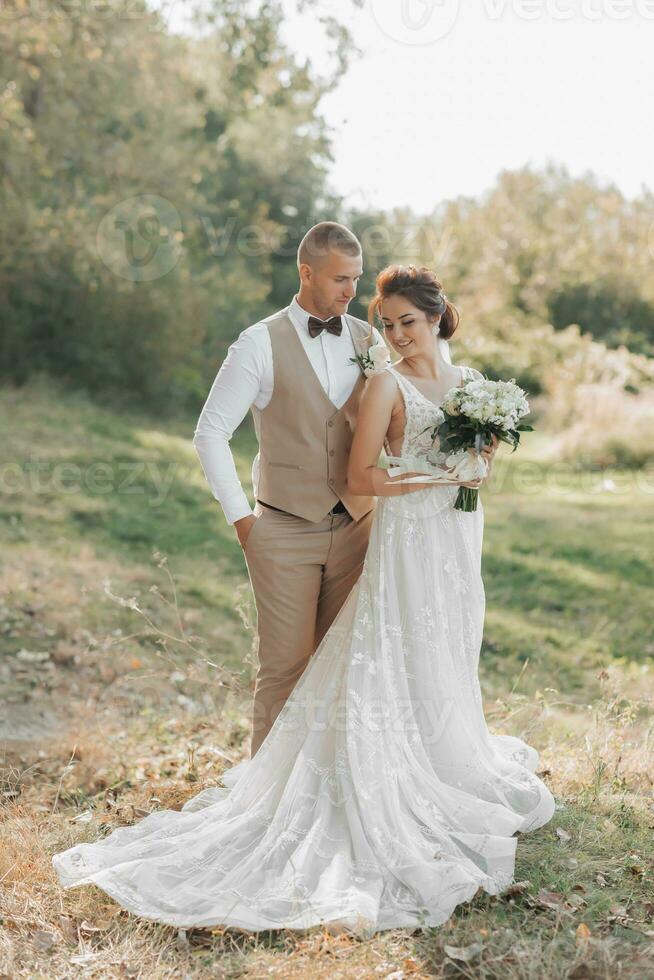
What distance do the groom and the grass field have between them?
82 centimetres

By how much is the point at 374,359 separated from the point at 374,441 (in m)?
0.33

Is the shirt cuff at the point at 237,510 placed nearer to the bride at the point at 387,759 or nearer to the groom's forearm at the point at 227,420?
the groom's forearm at the point at 227,420

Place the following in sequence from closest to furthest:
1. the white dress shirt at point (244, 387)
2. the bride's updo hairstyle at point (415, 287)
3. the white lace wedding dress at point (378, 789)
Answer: the white lace wedding dress at point (378, 789)
the bride's updo hairstyle at point (415, 287)
the white dress shirt at point (244, 387)

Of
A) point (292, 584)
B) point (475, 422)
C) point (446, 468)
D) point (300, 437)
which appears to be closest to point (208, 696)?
point (292, 584)

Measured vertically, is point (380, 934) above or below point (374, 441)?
below

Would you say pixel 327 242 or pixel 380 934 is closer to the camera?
pixel 380 934

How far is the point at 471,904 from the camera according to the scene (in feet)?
10.5

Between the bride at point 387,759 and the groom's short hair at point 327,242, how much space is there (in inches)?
6.1

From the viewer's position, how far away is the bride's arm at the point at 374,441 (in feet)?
11.5

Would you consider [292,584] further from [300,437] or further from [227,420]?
[227,420]

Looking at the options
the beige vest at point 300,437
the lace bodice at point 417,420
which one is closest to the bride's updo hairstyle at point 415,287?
the lace bodice at point 417,420

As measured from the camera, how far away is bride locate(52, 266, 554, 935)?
3223 millimetres

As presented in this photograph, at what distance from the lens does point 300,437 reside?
143 inches

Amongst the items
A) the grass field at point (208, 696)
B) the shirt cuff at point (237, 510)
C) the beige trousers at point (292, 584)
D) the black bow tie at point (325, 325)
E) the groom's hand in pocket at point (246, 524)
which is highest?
the black bow tie at point (325, 325)
